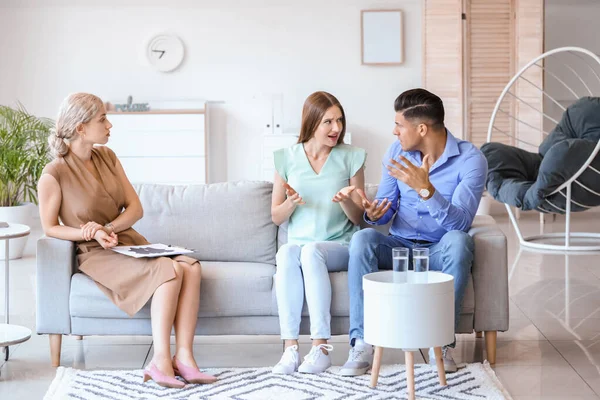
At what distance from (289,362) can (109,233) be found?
83 centimetres

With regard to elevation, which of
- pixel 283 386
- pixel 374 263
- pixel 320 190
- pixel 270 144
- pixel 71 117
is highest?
pixel 71 117

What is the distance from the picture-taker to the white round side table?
104 inches

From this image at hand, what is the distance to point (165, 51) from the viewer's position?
8.10m

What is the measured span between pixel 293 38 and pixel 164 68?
1.27 metres


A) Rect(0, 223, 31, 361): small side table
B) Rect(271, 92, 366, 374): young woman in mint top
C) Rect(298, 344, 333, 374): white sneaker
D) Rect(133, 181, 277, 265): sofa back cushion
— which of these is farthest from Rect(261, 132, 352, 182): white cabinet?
Rect(298, 344, 333, 374): white sneaker

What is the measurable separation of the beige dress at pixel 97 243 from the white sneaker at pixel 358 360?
668 millimetres

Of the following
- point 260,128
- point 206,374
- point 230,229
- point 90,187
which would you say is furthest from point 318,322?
point 260,128

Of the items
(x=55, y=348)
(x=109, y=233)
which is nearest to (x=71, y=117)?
(x=109, y=233)

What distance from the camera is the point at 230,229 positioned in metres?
3.55

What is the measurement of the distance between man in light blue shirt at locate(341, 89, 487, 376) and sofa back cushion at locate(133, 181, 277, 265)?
48 cm

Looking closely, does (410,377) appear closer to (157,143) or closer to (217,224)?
(217,224)

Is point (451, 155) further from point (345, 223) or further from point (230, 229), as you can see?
point (230, 229)

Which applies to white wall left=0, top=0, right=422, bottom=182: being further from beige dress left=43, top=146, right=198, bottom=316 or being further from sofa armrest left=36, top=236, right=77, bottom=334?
sofa armrest left=36, top=236, right=77, bottom=334

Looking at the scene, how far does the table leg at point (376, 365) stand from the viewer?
279cm
